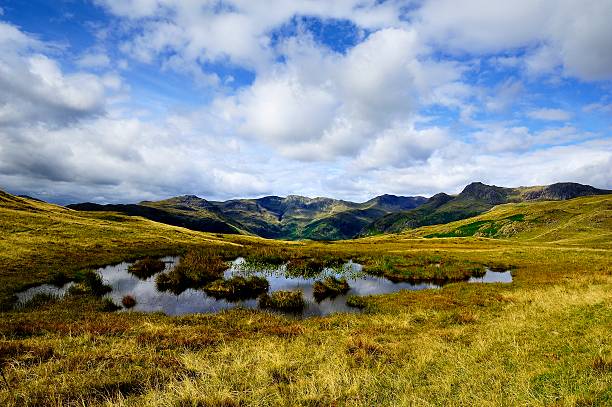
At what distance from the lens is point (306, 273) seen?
45.9 metres

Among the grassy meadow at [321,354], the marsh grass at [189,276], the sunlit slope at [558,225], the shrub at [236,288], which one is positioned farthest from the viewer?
the sunlit slope at [558,225]

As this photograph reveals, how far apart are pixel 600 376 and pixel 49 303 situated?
31.4 meters

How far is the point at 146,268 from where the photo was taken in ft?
136

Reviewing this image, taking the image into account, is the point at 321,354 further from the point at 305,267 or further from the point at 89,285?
the point at 305,267

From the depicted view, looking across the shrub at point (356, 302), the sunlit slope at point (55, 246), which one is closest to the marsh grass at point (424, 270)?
the shrub at point (356, 302)

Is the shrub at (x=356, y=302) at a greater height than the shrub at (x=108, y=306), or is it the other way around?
the shrub at (x=108, y=306)

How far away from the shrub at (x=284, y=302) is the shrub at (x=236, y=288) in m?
3.20

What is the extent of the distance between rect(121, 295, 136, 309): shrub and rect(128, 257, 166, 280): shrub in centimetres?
1016

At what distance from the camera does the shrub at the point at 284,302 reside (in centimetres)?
2797

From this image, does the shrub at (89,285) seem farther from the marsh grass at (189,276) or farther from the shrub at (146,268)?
the marsh grass at (189,276)

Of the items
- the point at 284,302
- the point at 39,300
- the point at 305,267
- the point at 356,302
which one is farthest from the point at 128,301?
the point at 305,267

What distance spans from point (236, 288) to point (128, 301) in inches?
389

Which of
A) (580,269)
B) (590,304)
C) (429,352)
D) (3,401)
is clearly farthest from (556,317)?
(580,269)

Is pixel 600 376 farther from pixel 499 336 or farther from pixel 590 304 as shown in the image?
pixel 590 304
